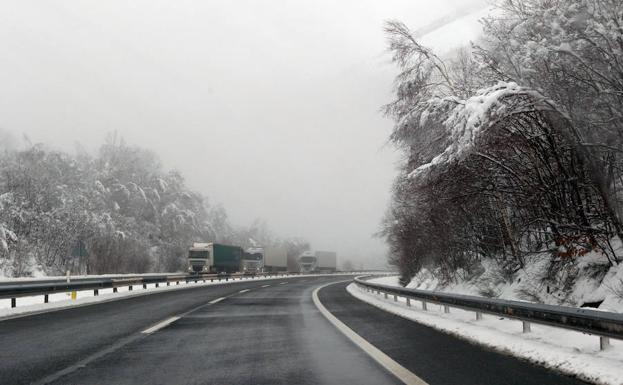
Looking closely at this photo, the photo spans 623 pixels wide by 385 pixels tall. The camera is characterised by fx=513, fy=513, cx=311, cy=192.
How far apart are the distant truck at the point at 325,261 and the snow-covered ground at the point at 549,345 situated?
252ft

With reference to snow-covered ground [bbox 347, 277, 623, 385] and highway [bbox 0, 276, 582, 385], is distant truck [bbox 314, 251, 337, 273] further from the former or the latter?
snow-covered ground [bbox 347, 277, 623, 385]

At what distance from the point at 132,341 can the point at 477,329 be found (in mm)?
5397

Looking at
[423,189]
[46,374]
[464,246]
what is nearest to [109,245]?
[464,246]

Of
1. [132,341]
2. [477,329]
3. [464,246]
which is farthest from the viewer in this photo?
[464,246]

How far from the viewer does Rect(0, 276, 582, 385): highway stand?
5.01 meters

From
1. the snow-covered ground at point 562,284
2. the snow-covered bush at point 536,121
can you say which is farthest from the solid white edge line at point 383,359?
the snow-covered ground at point 562,284

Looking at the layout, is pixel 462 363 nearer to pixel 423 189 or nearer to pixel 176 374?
pixel 176 374

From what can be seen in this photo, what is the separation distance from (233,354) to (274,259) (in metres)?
66.5

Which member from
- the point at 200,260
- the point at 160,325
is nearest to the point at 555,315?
the point at 160,325

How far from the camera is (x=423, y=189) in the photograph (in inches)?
474

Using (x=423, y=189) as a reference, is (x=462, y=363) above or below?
below

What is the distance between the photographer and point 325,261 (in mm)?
88188

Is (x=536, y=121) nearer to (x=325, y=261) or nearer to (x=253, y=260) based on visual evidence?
(x=253, y=260)

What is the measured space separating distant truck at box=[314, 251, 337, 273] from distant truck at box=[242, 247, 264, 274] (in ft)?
67.7
